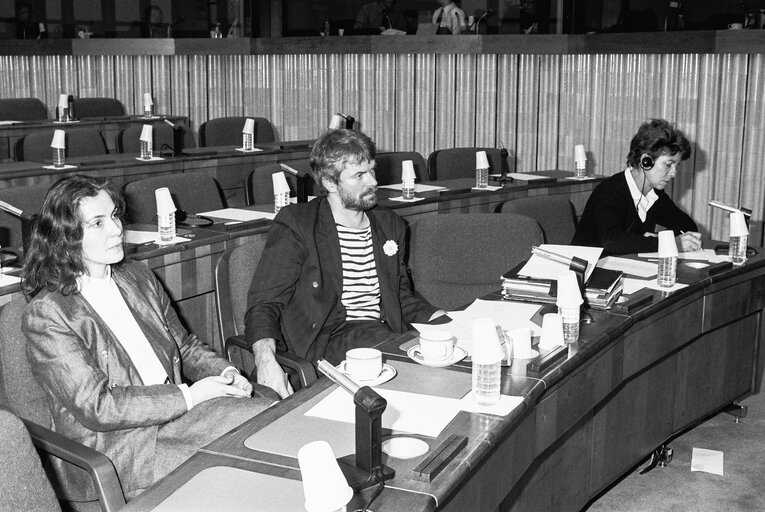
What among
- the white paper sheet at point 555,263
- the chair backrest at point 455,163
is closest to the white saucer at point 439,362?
the white paper sheet at point 555,263

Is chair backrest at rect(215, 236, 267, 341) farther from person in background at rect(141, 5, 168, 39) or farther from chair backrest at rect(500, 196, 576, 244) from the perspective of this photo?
person in background at rect(141, 5, 168, 39)

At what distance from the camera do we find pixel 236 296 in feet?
11.1

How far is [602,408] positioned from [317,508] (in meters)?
1.99

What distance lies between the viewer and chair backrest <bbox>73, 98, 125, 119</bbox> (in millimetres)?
8875

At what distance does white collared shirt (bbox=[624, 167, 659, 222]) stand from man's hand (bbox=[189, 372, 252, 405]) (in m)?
2.49

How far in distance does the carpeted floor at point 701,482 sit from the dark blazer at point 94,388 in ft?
5.72

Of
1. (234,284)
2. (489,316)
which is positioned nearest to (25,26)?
(234,284)

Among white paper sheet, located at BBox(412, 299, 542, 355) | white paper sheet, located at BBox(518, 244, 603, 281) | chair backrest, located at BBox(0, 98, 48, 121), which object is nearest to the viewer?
white paper sheet, located at BBox(412, 299, 542, 355)

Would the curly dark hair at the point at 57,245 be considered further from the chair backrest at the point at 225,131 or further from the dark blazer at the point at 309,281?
the chair backrest at the point at 225,131

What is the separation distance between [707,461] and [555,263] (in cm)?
122

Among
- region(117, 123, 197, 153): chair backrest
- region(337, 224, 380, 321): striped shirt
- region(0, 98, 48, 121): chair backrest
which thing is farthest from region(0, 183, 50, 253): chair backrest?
region(0, 98, 48, 121): chair backrest

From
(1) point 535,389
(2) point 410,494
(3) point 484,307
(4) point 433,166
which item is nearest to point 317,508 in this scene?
(2) point 410,494

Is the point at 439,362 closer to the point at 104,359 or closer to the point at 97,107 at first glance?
the point at 104,359

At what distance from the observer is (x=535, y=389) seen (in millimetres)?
2385
